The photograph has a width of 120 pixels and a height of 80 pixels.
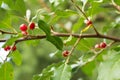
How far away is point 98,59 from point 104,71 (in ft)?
1.25

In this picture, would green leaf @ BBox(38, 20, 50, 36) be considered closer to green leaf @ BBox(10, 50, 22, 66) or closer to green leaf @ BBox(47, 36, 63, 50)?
green leaf @ BBox(47, 36, 63, 50)

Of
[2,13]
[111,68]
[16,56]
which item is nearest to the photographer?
[111,68]

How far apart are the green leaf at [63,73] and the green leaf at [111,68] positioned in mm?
101

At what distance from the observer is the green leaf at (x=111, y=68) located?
→ 3.76 feet

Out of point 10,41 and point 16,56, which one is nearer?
point 10,41

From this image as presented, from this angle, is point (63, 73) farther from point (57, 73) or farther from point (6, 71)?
point (6, 71)

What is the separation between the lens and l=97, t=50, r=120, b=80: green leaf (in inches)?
45.1

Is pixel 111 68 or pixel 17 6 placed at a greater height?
pixel 17 6

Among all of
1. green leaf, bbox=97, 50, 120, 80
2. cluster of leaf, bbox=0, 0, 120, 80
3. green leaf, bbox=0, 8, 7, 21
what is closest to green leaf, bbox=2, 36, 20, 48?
cluster of leaf, bbox=0, 0, 120, 80

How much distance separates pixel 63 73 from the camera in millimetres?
1247

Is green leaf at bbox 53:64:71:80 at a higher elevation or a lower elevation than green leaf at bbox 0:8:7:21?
lower

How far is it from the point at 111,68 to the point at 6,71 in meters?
0.35

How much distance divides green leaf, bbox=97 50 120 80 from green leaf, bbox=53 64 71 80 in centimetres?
10

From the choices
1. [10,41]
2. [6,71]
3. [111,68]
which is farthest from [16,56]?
[111,68]
